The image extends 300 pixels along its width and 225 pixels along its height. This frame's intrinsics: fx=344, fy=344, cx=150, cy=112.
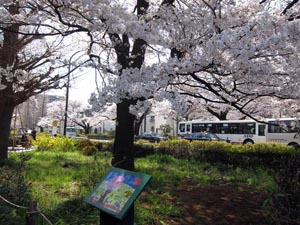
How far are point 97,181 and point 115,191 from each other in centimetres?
398

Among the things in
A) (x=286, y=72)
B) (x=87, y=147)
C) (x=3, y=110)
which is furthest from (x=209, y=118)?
(x=286, y=72)

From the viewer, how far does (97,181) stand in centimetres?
745

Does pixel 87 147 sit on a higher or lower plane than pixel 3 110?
lower

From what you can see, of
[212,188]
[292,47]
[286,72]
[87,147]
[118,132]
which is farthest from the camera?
[87,147]

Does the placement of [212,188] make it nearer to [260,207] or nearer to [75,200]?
[260,207]

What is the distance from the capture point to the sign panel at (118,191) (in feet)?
11.0

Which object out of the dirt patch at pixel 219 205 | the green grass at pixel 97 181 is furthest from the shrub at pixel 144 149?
the dirt patch at pixel 219 205

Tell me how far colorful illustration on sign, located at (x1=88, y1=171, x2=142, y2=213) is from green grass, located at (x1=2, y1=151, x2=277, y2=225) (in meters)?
1.61

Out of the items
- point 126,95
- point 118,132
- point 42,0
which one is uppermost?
point 42,0

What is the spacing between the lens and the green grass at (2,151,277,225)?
5.60m

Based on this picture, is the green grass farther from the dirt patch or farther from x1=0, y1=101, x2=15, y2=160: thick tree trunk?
x1=0, y1=101, x2=15, y2=160: thick tree trunk

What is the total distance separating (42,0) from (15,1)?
0.63m

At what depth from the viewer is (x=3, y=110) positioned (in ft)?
38.9

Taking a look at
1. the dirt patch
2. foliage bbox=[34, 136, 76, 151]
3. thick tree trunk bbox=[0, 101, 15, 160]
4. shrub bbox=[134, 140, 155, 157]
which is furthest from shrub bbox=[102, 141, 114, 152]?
the dirt patch
